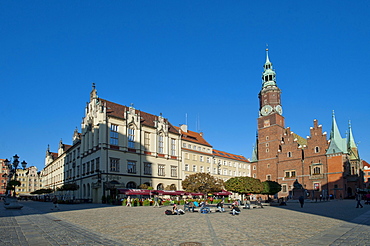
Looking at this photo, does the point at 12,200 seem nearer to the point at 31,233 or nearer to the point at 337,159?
the point at 31,233

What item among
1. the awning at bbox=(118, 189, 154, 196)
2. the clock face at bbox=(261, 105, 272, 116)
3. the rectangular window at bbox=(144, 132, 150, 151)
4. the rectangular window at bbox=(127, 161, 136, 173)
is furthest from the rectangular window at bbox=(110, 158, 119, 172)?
the clock face at bbox=(261, 105, 272, 116)

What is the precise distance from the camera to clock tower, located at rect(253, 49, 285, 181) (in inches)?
3430

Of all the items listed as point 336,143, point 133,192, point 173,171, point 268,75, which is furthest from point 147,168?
point 268,75

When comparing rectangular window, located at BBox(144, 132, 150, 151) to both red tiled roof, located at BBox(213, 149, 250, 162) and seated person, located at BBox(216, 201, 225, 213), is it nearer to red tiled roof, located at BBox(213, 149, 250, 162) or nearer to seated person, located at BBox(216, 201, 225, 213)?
red tiled roof, located at BBox(213, 149, 250, 162)

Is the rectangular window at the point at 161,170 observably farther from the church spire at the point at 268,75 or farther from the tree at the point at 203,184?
the church spire at the point at 268,75

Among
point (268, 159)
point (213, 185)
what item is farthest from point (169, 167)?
point (268, 159)

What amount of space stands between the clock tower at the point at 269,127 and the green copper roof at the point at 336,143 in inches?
564

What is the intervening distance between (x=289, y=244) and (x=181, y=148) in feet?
196

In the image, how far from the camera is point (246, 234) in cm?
1438

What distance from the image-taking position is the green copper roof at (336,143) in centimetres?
7362

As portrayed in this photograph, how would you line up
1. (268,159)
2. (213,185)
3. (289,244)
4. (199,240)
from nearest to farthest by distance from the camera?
(289,244)
(199,240)
(213,185)
(268,159)

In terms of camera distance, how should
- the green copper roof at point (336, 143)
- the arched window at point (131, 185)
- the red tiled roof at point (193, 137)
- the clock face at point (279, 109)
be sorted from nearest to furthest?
the arched window at point (131, 185), the green copper roof at point (336, 143), the red tiled roof at point (193, 137), the clock face at point (279, 109)

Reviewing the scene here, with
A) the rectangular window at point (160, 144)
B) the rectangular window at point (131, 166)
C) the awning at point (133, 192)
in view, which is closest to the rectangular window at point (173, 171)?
the rectangular window at point (160, 144)

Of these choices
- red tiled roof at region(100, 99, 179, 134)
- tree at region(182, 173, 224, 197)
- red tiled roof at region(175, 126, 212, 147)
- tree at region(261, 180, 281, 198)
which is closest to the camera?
tree at region(182, 173, 224, 197)
